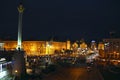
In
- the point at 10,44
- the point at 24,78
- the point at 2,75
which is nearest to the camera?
the point at 2,75

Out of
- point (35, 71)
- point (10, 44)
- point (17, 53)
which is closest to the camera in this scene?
point (17, 53)

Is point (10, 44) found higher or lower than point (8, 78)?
higher

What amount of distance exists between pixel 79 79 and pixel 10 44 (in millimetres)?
70668

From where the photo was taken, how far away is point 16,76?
40.5 m

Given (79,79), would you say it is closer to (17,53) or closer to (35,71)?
(35,71)

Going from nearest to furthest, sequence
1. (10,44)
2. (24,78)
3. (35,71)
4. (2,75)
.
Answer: (2,75) < (24,78) < (35,71) < (10,44)

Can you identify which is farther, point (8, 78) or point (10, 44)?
point (10, 44)

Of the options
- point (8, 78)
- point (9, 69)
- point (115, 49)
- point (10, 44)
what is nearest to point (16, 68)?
point (9, 69)

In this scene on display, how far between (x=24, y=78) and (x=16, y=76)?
1432 millimetres

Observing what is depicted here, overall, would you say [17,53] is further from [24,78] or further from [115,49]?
[115,49]

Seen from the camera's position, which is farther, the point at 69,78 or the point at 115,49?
the point at 115,49

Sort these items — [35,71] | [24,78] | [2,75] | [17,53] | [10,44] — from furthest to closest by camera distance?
[10,44], [35,71], [17,53], [24,78], [2,75]

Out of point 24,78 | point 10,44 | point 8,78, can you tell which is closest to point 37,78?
point 24,78

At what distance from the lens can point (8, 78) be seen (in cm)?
3831
